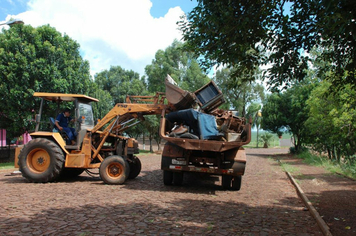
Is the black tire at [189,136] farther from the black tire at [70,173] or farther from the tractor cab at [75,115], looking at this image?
the black tire at [70,173]

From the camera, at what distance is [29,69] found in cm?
1678

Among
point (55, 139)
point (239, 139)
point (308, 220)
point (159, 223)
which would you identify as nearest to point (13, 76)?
point (55, 139)

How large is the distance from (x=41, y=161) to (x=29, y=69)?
885 cm

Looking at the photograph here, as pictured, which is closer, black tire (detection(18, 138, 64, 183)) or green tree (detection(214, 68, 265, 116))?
black tire (detection(18, 138, 64, 183))

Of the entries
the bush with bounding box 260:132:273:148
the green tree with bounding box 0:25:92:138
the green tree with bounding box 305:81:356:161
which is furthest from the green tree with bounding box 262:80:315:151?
the bush with bounding box 260:132:273:148

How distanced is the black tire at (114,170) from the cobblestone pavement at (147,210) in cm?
28

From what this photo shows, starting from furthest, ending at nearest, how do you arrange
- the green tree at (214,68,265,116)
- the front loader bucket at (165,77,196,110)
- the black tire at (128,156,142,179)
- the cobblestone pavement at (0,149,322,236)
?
1. the green tree at (214,68,265,116)
2. the black tire at (128,156,142,179)
3. the front loader bucket at (165,77,196,110)
4. the cobblestone pavement at (0,149,322,236)

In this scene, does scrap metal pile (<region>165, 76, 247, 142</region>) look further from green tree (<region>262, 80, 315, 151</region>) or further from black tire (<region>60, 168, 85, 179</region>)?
green tree (<region>262, 80, 315, 151</region>)

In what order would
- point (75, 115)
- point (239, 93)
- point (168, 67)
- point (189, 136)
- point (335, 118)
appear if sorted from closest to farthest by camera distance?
1. point (189, 136)
2. point (75, 115)
3. point (335, 118)
4. point (168, 67)
5. point (239, 93)

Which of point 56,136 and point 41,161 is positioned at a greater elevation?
point 56,136

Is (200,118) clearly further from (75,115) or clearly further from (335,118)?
(335,118)

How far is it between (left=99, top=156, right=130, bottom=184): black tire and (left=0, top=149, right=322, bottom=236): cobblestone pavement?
0.28m

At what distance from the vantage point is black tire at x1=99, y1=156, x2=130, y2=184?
31.8 feet

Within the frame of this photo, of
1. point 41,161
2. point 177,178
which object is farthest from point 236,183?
point 41,161
